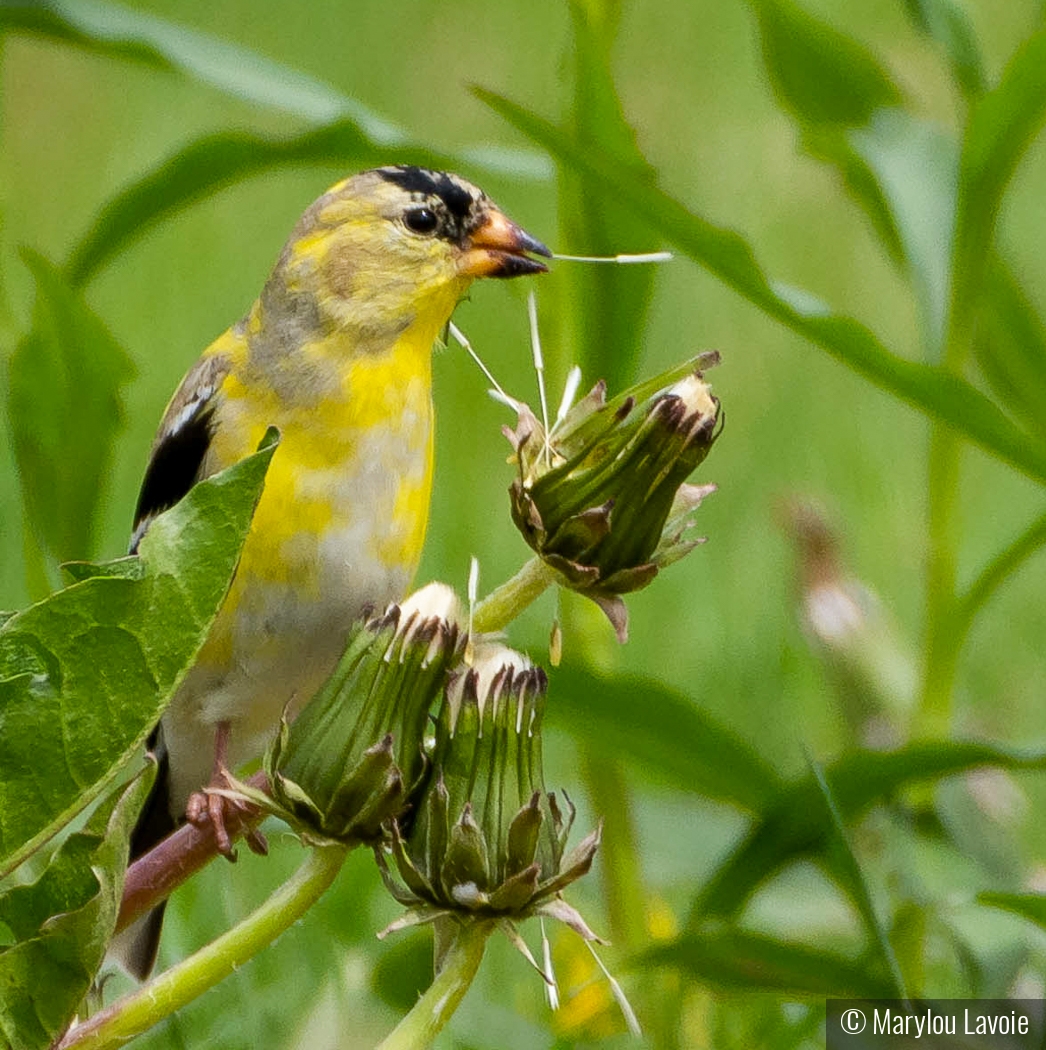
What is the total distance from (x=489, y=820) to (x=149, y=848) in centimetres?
106

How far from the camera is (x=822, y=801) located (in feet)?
5.88

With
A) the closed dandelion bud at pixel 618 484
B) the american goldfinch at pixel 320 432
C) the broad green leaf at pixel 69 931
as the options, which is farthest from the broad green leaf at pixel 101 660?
the american goldfinch at pixel 320 432

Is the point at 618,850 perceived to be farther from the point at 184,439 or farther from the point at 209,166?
the point at 209,166

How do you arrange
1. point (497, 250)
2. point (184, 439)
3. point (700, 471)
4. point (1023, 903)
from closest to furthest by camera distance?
point (1023, 903) < point (497, 250) < point (184, 439) < point (700, 471)

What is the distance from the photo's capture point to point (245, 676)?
1.81 meters

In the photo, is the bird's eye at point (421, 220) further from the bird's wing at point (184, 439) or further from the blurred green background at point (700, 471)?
the bird's wing at point (184, 439)

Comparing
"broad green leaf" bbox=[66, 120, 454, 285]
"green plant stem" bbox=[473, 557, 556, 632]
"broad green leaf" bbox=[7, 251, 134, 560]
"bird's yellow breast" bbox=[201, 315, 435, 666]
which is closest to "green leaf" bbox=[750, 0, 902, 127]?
"broad green leaf" bbox=[66, 120, 454, 285]

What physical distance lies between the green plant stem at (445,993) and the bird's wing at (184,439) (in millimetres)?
908

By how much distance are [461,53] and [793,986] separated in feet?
17.7

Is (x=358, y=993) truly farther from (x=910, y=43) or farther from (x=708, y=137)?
(x=910, y=43)

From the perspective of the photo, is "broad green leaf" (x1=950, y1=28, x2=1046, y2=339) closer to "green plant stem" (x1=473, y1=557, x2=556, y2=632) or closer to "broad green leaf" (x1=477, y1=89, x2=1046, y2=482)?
"broad green leaf" (x1=477, y1=89, x2=1046, y2=482)

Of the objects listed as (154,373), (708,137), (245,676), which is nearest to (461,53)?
(708,137)

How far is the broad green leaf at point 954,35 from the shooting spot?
2.07 m

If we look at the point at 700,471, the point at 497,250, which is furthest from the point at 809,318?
the point at 700,471
